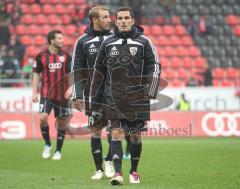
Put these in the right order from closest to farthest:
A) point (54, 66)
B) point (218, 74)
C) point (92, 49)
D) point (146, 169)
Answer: point (92, 49)
point (146, 169)
point (54, 66)
point (218, 74)

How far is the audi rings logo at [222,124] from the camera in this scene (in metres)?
21.4

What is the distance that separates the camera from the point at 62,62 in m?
13.2

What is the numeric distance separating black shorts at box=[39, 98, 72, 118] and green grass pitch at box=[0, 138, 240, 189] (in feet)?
2.91

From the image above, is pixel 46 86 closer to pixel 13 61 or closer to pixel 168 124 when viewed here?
pixel 168 124

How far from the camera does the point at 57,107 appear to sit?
1324cm

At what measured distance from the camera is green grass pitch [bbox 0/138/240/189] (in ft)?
27.4

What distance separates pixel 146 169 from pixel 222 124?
11335mm

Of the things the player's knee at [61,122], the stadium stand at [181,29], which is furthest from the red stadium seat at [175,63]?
the player's knee at [61,122]

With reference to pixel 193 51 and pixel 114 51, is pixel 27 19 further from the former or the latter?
pixel 114 51

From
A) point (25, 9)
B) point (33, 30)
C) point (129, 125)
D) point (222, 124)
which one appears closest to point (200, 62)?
point (222, 124)

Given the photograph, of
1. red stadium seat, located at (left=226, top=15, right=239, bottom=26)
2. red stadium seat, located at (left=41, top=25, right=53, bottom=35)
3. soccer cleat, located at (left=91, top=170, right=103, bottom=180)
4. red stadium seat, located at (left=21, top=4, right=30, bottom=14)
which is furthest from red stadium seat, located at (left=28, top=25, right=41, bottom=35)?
soccer cleat, located at (left=91, top=170, right=103, bottom=180)

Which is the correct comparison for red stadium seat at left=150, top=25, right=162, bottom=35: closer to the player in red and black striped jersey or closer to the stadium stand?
the stadium stand

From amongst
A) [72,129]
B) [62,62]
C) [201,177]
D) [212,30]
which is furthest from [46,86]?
[212,30]

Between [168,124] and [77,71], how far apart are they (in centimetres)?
1224
